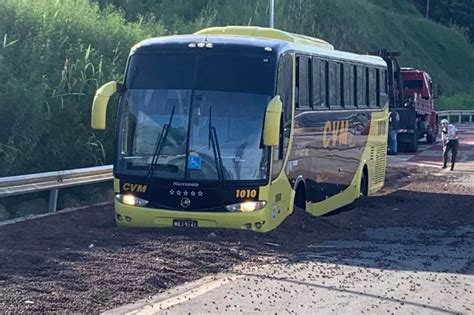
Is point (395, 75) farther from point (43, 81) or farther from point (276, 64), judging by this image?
point (276, 64)

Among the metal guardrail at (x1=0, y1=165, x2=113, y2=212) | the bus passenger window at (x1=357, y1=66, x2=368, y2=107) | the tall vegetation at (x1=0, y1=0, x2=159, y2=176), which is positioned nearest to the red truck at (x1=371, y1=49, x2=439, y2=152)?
the bus passenger window at (x1=357, y1=66, x2=368, y2=107)

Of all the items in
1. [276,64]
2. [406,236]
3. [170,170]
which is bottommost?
[406,236]

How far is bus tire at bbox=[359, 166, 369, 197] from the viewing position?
23297 millimetres

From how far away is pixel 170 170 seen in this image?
15.4 m

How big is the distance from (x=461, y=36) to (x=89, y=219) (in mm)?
78173

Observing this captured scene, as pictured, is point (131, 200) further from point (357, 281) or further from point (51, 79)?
point (51, 79)

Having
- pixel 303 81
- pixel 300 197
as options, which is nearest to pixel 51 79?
pixel 303 81

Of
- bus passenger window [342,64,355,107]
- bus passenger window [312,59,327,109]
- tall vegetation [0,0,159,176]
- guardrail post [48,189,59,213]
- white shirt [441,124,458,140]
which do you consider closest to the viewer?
guardrail post [48,189,59,213]

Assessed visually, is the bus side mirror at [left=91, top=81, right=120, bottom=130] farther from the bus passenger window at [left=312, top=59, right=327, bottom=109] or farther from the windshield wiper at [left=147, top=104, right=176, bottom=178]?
the bus passenger window at [left=312, top=59, right=327, bottom=109]

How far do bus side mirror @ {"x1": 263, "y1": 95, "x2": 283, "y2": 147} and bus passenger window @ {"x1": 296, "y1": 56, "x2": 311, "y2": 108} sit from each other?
215 centimetres

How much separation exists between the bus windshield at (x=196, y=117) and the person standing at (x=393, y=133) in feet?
79.1

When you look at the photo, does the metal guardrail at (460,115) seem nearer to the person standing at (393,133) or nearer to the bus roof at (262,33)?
the person standing at (393,133)

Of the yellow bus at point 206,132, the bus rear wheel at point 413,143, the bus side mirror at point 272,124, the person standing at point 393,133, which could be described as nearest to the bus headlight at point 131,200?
the yellow bus at point 206,132

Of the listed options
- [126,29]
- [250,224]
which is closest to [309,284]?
[250,224]
